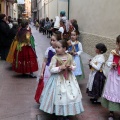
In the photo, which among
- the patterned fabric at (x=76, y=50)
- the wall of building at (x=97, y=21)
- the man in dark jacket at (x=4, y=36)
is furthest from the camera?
the man in dark jacket at (x=4, y=36)

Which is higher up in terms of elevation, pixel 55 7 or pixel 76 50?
pixel 55 7

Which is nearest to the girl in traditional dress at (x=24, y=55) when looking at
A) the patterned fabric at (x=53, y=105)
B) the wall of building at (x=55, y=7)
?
the patterned fabric at (x=53, y=105)

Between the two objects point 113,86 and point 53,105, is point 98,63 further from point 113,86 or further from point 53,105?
point 53,105

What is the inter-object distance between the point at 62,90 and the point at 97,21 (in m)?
7.55

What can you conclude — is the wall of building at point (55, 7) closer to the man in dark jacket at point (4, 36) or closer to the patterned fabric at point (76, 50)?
the man in dark jacket at point (4, 36)

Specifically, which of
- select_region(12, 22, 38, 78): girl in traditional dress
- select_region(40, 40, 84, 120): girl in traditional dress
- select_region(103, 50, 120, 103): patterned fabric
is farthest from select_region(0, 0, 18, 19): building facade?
select_region(103, 50, 120, 103): patterned fabric

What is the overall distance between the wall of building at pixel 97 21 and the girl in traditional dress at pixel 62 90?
16.6 feet

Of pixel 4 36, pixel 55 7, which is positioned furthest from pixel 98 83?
pixel 55 7

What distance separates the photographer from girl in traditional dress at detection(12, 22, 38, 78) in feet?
23.9

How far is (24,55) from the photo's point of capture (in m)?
7.43

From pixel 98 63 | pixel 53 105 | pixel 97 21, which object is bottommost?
pixel 53 105

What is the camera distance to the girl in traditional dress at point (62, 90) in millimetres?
4023

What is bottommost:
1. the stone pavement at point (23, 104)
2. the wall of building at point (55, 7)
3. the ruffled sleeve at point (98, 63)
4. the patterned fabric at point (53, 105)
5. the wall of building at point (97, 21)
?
the stone pavement at point (23, 104)

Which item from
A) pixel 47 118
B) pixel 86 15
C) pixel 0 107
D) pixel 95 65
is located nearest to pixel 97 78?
pixel 95 65
